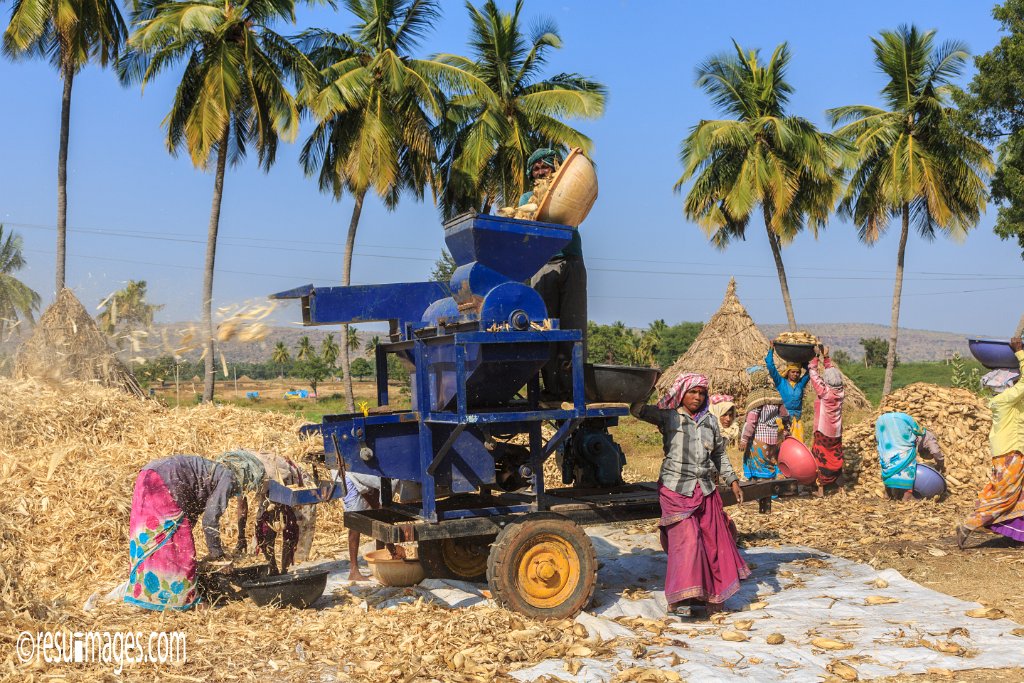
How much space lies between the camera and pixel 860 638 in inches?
233

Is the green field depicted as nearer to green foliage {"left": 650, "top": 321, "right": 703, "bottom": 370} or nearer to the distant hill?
green foliage {"left": 650, "top": 321, "right": 703, "bottom": 370}

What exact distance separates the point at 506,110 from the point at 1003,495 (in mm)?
20240

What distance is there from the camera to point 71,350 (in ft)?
48.8

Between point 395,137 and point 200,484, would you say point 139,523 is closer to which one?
point 200,484

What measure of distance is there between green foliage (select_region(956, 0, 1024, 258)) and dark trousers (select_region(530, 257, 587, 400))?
18.5 metres

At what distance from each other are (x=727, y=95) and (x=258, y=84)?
15278mm

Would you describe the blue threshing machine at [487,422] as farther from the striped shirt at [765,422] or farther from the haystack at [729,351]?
the haystack at [729,351]

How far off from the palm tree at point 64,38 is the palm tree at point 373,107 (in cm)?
487

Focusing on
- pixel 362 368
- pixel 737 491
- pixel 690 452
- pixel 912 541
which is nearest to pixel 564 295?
pixel 690 452

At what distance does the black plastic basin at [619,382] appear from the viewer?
702cm

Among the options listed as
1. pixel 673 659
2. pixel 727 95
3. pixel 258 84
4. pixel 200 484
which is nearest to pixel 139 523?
pixel 200 484

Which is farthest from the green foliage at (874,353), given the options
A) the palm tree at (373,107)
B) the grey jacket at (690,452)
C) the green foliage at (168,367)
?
the grey jacket at (690,452)

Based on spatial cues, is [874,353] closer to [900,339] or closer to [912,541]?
[912,541]

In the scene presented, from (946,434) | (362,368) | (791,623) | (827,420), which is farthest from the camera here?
(362,368)
